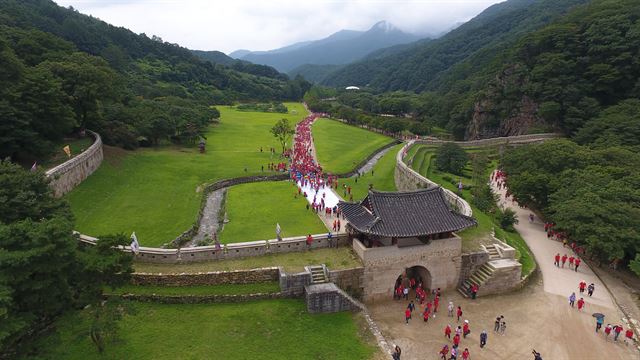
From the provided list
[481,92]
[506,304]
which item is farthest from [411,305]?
[481,92]

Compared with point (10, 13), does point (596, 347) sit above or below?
below

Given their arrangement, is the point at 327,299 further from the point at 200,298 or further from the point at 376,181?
the point at 376,181

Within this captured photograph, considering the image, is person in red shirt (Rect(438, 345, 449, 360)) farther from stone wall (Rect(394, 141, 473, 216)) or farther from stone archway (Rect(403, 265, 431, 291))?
stone wall (Rect(394, 141, 473, 216))

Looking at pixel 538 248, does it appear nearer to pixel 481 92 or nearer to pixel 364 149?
pixel 364 149

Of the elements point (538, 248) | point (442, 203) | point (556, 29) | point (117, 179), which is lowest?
point (538, 248)

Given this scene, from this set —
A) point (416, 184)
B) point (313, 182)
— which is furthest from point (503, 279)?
point (313, 182)
